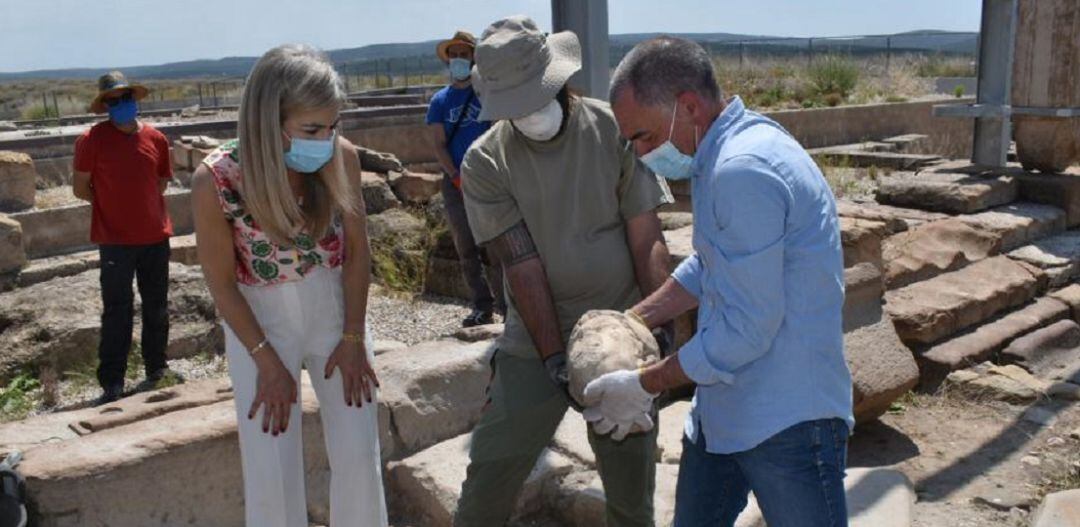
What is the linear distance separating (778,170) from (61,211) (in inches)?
338

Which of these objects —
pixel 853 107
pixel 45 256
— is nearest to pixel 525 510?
pixel 45 256

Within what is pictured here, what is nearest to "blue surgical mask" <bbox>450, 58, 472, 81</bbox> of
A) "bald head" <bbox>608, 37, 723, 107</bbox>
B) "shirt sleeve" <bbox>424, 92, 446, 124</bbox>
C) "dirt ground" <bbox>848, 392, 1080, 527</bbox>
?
"shirt sleeve" <bbox>424, 92, 446, 124</bbox>

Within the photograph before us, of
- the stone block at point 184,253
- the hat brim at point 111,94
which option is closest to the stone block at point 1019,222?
the hat brim at point 111,94

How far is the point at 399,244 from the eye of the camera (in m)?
8.01

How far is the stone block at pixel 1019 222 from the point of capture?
719 centimetres

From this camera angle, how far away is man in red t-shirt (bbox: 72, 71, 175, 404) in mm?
5672

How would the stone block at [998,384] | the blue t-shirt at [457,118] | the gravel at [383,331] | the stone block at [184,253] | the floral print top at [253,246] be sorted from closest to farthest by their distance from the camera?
the floral print top at [253,246]
the stone block at [998,384]
the gravel at [383,331]
the blue t-shirt at [457,118]
the stone block at [184,253]

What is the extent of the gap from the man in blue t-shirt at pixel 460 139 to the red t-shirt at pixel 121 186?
5.25 feet

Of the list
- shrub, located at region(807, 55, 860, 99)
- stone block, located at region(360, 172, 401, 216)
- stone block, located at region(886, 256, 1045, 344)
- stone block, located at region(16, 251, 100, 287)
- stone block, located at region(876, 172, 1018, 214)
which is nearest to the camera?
stone block, located at region(886, 256, 1045, 344)

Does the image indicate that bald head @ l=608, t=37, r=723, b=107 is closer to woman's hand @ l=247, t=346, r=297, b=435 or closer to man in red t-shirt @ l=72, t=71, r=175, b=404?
woman's hand @ l=247, t=346, r=297, b=435

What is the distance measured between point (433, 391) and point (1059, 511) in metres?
2.33

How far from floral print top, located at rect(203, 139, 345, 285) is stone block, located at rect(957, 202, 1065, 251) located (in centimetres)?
554

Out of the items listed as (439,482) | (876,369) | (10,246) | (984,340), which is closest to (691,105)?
(439,482)

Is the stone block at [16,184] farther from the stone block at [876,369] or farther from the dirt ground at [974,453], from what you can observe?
the dirt ground at [974,453]
